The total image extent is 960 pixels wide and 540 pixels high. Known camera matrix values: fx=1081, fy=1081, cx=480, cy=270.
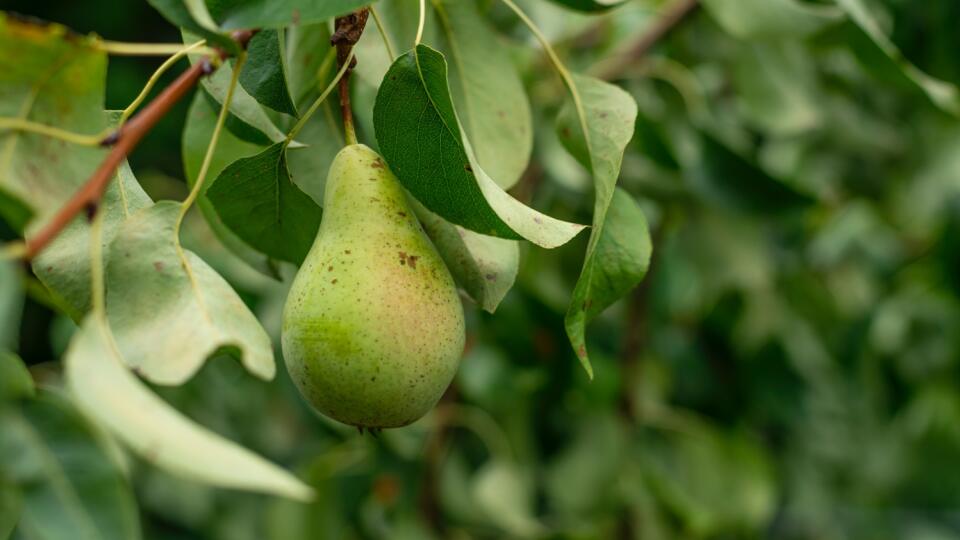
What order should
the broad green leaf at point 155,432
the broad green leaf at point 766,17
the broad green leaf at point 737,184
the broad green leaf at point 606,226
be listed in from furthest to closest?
the broad green leaf at point 737,184
the broad green leaf at point 766,17
the broad green leaf at point 606,226
the broad green leaf at point 155,432

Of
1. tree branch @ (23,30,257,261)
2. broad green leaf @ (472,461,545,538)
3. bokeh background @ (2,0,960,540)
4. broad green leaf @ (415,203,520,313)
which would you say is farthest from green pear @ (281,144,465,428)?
broad green leaf @ (472,461,545,538)

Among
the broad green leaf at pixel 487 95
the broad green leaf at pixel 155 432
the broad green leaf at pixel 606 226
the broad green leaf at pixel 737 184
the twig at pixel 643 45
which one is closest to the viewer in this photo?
the broad green leaf at pixel 155 432

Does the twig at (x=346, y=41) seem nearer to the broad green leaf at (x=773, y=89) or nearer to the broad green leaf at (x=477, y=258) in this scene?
the broad green leaf at (x=477, y=258)

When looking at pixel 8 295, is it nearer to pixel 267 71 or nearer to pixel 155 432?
pixel 155 432

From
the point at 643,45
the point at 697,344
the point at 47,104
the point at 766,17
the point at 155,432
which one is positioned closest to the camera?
the point at 155,432

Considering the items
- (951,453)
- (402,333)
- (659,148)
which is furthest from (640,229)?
(951,453)

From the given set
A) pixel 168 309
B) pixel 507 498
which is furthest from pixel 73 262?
pixel 507 498

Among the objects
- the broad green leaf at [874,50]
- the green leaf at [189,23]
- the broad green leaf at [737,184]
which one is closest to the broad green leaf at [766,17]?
the broad green leaf at [874,50]

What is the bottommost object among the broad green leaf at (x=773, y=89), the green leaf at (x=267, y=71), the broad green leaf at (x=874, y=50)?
the broad green leaf at (x=773, y=89)
